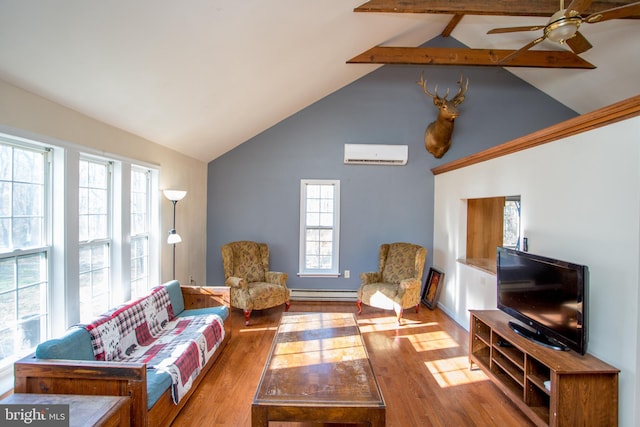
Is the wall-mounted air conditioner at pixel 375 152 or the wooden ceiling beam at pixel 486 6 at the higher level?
the wooden ceiling beam at pixel 486 6

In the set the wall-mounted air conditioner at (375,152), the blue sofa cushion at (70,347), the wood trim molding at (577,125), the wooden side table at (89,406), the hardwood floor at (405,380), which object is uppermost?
the wall-mounted air conditioner at (375,152)

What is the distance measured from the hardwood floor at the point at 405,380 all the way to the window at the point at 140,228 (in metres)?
1.20

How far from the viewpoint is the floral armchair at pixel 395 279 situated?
396cm

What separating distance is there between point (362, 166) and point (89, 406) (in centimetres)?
424

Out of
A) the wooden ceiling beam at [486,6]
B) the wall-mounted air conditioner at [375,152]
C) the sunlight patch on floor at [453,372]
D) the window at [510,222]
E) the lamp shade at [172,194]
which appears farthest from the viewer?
the wall-mounted air conditioner at [375,152]

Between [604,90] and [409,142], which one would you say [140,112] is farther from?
[604,90]

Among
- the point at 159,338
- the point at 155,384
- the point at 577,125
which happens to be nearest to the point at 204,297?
the point at 159,338

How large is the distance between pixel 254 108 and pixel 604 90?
4.77 metres

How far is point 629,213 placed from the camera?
1.77 m

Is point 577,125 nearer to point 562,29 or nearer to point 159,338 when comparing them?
point 562,29

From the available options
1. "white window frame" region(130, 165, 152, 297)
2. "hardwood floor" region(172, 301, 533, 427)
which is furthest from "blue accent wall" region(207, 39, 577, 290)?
"white window frame" region(130, 165, 152, 297)

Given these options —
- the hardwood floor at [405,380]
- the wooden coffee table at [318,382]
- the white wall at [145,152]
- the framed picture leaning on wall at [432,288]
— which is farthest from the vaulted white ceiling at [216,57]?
the framed picture leaning on wall at [432,288]

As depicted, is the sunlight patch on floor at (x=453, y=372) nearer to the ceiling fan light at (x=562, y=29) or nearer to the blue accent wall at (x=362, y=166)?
the blue accent wall at (x=362, y=166)

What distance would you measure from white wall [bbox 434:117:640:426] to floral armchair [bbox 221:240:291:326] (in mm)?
2989
